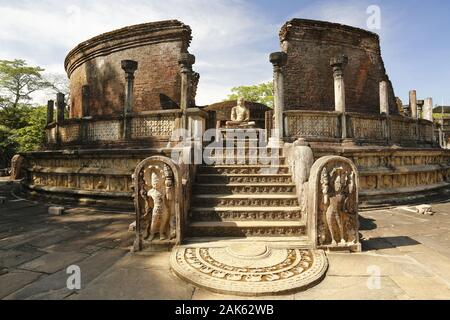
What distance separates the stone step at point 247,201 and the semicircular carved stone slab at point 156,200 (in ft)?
3.62

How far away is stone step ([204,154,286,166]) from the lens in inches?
247

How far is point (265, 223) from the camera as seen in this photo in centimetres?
428

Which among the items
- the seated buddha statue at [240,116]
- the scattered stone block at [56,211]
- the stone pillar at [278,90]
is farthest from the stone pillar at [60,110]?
the stone pillar at [278,90]

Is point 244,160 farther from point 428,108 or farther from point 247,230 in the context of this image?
point 428,108

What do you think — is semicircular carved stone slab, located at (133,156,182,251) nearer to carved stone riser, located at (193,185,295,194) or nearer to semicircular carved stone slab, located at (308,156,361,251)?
carved stone riser, located at (193,185,295,194)

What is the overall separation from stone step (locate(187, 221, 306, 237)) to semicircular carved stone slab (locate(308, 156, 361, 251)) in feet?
1.48

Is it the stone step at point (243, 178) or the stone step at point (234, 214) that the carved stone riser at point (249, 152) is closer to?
the stone step at point (243, 178)

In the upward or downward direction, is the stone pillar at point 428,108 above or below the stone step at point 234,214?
above

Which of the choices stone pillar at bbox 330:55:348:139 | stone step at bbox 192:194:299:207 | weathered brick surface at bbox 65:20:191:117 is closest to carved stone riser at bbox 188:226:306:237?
stone step at bbox 192:194:299:207

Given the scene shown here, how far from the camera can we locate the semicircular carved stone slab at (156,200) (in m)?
3.70

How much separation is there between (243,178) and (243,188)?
33 centimetres

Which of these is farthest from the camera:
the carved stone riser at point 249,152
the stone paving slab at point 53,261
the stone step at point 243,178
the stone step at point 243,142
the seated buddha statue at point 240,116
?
the seated buddha statue at point 240,116
